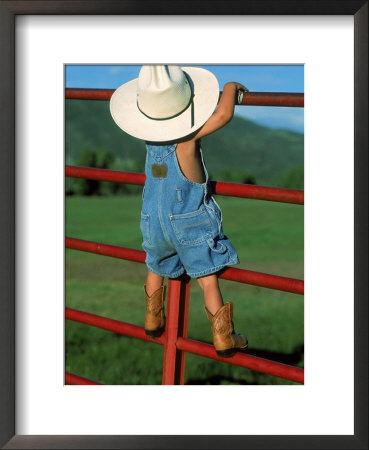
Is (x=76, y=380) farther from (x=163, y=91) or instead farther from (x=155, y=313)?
(x=163, y=91)

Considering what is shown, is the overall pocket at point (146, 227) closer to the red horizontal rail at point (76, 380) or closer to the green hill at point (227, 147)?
the red horizontal rail at point (76, 380)

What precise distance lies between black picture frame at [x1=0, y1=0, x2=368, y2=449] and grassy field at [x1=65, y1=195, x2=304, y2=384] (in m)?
2.14

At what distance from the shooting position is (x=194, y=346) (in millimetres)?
2584

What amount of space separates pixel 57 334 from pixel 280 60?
1.11m

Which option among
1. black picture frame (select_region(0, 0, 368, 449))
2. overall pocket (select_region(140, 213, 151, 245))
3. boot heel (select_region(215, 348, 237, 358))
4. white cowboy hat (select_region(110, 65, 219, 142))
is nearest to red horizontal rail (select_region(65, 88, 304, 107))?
white cowboy hat (select_region(110, 65, 219, 142))

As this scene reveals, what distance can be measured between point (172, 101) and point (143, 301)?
16.5ft

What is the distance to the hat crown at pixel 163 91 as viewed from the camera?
235 cm

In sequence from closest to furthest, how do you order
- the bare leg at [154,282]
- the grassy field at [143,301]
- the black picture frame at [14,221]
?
the black picture frame at [14,221] < the bare leg at [154,282] < the grassy field at [143,301]

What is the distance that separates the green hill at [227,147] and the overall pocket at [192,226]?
5.23 meters

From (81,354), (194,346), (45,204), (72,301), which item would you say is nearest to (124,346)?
(81,354)

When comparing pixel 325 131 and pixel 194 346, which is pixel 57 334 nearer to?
pixel 194 346

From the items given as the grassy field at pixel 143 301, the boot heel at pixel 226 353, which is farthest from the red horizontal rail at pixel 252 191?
the grassy field at pixel 143 301

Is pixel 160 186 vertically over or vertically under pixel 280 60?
under

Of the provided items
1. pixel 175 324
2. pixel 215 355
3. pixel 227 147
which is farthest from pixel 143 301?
pixel 215 355
